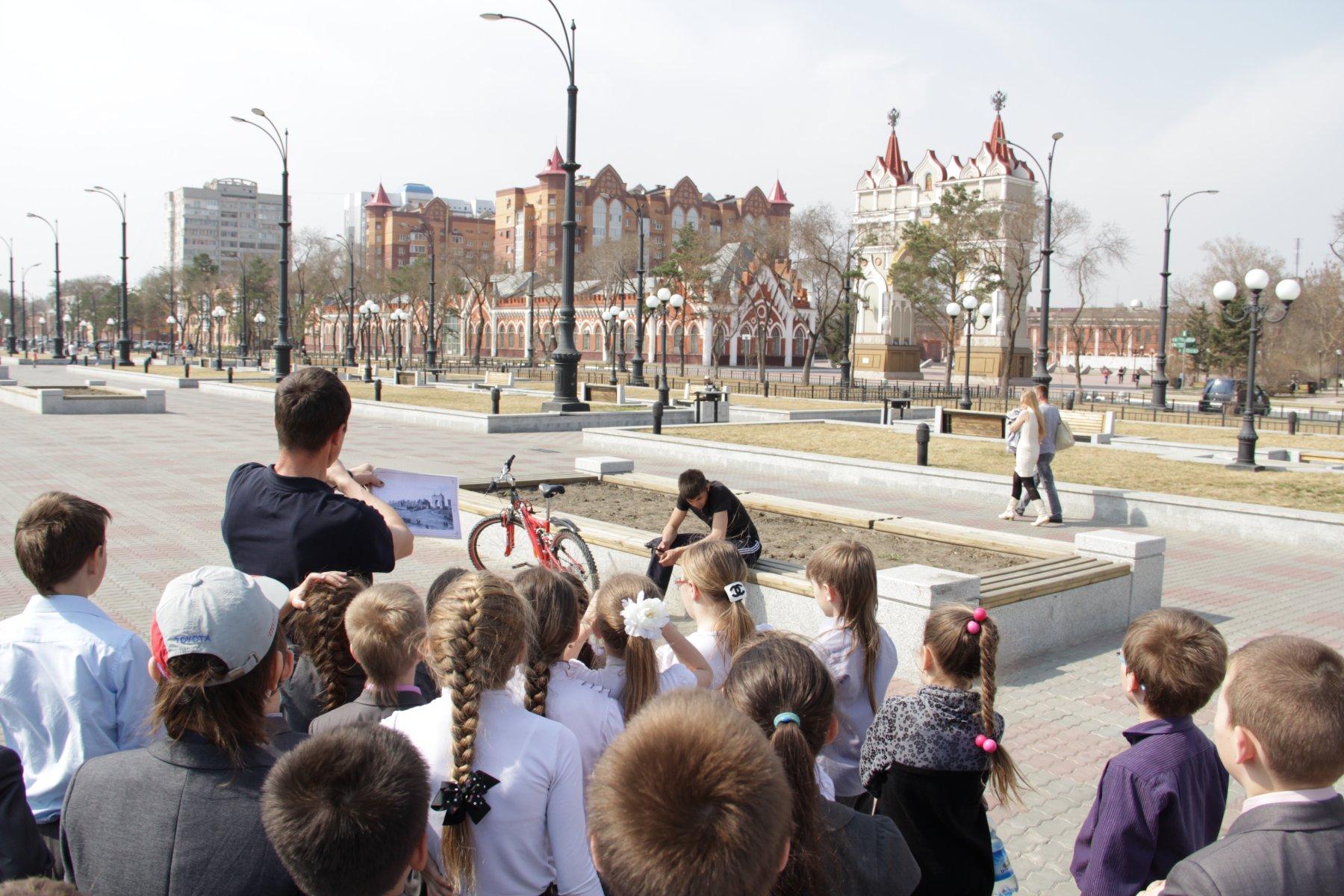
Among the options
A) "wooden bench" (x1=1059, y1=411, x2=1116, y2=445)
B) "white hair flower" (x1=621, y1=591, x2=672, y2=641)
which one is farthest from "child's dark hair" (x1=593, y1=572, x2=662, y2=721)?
"wooden bench" (x1=1059, y1=411, x2=1116, y2=445)

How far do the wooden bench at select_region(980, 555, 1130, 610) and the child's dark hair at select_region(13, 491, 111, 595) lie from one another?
17.9 feet

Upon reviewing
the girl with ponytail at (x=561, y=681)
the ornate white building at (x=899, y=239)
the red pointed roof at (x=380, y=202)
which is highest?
the red pointed roof at (x=380, y=202)

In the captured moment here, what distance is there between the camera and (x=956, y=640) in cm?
314

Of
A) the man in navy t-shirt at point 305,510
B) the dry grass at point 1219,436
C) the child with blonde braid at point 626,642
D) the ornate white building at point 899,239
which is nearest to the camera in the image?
the child with blonde braid at point 626,642

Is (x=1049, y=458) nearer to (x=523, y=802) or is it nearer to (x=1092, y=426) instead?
(x=523, y=802)

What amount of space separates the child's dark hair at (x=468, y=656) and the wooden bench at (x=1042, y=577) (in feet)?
16.5

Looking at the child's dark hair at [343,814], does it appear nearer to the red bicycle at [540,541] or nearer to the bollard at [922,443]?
the red bicycle at [540,541]

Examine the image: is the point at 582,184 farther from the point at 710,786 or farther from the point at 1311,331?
the point at 710,786

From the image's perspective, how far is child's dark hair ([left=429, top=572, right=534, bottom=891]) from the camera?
7.63 ft

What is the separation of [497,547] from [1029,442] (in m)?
6.65

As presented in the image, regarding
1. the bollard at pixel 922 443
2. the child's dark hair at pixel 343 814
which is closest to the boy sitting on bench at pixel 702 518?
the child's dark hair at pixel 343 814

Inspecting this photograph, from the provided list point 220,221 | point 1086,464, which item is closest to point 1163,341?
point 1086,464

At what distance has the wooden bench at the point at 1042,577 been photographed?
7180 mm

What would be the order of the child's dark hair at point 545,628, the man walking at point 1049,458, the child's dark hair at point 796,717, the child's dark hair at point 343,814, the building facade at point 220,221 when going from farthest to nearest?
the building facade at point 220,221 < the man walking at point 1049,458 < the child's dark hair at point 545,628 < the child's dark hair at point 796,717 < the child's dark hair at point 343,814
